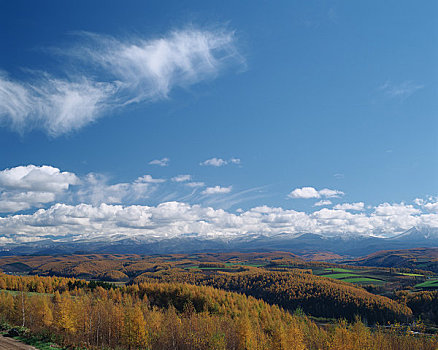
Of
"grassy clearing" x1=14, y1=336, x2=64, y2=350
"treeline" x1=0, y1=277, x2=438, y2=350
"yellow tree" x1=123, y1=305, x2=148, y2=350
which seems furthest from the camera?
"yellow tree" x1=123, y1=305, x2=148, y2=350

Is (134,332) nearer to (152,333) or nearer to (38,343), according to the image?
(152,333)

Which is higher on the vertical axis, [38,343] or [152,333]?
[38,343]

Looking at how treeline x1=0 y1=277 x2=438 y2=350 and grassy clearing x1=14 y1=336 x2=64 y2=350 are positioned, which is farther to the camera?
treeline x1=0 y1=277 x2=438 y2=350

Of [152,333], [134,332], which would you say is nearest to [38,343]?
[134,332]

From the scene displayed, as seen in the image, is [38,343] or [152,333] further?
[152,333]

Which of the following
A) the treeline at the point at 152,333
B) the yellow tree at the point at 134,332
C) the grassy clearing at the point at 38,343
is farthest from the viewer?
the yellow tree at the point at 134,332

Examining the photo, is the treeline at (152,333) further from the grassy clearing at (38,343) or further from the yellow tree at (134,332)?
the grassy clearing at (38,343)

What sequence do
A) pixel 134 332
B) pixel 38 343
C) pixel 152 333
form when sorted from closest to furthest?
pixel 38 343 < pixel 134 332 < pixel 152 333

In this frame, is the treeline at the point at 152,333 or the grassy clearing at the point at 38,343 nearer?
the grassy clearing at the point at 38,343

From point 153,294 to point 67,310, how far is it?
10963 cm

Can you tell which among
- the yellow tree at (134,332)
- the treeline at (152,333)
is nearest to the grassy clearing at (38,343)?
the treeline at (152,333)

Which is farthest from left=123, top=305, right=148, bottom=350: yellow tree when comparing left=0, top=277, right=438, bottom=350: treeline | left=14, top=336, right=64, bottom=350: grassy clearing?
left=14, top=336, right=64, bottom=350: grassy clearing

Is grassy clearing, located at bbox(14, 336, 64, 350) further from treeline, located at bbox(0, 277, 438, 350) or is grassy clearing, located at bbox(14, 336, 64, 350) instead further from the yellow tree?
the yellow tree

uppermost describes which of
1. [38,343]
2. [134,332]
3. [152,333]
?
[38,343]
